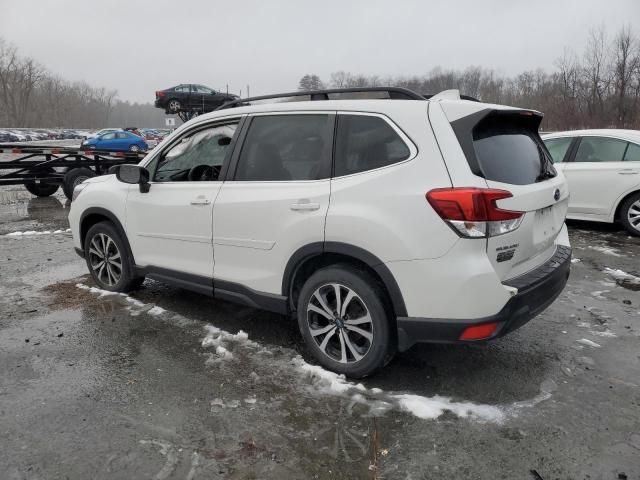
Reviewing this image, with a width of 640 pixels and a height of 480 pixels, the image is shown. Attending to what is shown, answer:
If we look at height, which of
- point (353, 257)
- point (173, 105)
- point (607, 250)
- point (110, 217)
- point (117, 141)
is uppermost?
point (173, 105)

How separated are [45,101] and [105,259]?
406 ft

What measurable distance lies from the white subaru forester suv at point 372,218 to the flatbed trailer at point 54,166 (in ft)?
30.3

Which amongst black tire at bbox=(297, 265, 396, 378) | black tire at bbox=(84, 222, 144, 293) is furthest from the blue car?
black tire at bbox=(297, 265, 396, 378)

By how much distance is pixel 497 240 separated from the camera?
108 inches

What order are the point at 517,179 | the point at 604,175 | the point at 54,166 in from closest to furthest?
1. the point at 517,179
2. the point at 604,175
3. the point at 54,166

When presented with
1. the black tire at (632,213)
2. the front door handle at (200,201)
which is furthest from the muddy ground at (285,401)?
the black tire at (632,213)

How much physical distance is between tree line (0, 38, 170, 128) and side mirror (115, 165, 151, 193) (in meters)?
112

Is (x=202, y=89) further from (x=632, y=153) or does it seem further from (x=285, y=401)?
(x=285, y=401)

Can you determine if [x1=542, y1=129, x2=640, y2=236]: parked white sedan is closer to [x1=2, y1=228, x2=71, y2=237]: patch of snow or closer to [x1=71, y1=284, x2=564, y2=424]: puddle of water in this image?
[x1=71, y1=284, x2=564, y2=424]: puddle of water

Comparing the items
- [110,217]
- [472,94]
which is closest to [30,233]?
[110,217]

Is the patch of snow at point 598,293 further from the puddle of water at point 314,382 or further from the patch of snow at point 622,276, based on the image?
the puddle of water at point 314,382

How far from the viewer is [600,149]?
25.3ft

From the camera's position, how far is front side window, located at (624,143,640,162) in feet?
23.9

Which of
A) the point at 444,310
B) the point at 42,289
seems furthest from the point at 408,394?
the point at 42,289
